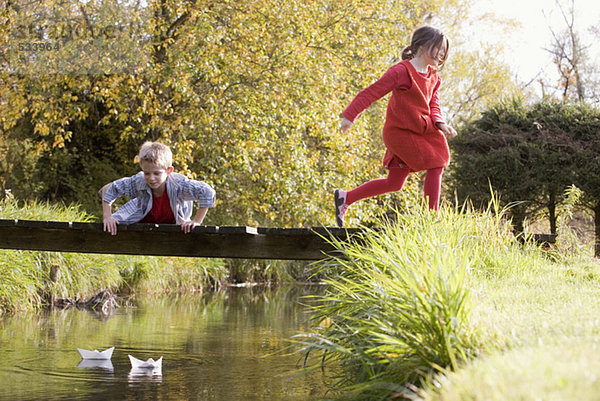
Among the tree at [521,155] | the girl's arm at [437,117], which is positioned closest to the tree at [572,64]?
the tree at [521,155]

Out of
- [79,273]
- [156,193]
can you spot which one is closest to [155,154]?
[156,193]

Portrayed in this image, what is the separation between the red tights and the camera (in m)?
6.77

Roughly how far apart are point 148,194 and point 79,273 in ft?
17.0

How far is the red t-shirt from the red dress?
1840mm

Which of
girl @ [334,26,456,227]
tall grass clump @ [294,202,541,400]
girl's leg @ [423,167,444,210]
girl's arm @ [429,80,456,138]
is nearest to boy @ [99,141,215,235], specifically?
girl @ [334,26,456,227]

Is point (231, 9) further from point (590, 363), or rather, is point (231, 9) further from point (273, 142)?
point (590, 363)

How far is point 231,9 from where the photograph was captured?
14.7 meters

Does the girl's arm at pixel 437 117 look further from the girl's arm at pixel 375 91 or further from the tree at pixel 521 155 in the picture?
the tree at pixel 521 155

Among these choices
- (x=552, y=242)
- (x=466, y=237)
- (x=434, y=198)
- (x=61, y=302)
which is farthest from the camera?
(x=61, y=302)

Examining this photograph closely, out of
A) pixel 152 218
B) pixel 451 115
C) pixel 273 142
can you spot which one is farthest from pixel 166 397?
pixel 451 115

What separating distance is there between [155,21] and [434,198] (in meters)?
8.88

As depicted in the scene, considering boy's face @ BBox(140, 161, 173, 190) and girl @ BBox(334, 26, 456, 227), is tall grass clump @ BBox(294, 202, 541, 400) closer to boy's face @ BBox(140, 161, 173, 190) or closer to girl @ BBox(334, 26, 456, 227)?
girl @ BBox(334, 26, 456, 227)

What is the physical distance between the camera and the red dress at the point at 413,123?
6668mm

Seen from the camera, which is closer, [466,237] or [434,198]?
[466,237]
